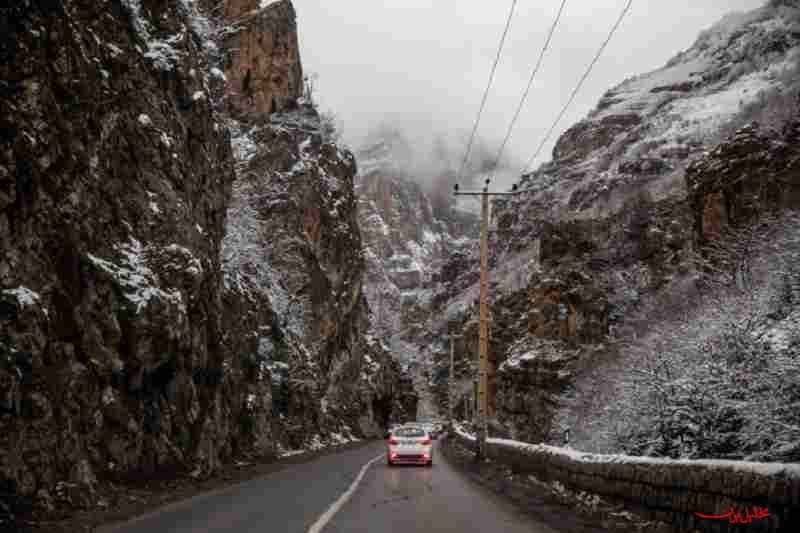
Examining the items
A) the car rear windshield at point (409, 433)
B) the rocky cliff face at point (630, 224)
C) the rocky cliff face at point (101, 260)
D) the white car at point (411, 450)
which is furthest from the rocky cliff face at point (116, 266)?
the rocky cliff face at point (630, 224)

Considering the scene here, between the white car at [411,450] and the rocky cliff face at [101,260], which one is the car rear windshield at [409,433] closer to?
the white car at [411,450]

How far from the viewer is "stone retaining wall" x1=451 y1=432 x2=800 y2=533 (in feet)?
20.5

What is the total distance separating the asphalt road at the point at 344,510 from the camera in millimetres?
9461

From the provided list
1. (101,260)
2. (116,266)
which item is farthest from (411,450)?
(101,260)

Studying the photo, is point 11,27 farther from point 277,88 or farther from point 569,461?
point 277,88

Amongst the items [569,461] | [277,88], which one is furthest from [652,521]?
[277,88]

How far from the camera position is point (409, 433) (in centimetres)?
2536

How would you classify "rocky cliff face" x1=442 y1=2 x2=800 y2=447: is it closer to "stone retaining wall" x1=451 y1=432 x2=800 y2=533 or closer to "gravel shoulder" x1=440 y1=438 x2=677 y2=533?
"gravel shoulder" x1=440 y1=438 x2=677 y2=533

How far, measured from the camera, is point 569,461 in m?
13.0

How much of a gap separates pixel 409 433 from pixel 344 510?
1422 cm

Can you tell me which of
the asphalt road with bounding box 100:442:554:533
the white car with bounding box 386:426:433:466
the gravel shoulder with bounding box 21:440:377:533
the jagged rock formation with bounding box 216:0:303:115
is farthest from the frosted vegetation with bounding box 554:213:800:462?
the jagged rock formation with bounding box 216:0:303:115

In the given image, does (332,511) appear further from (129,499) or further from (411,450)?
(411,450)

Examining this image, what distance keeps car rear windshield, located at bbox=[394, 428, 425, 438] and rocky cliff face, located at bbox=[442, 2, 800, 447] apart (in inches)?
294

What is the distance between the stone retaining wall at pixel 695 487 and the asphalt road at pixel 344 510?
144 cm
